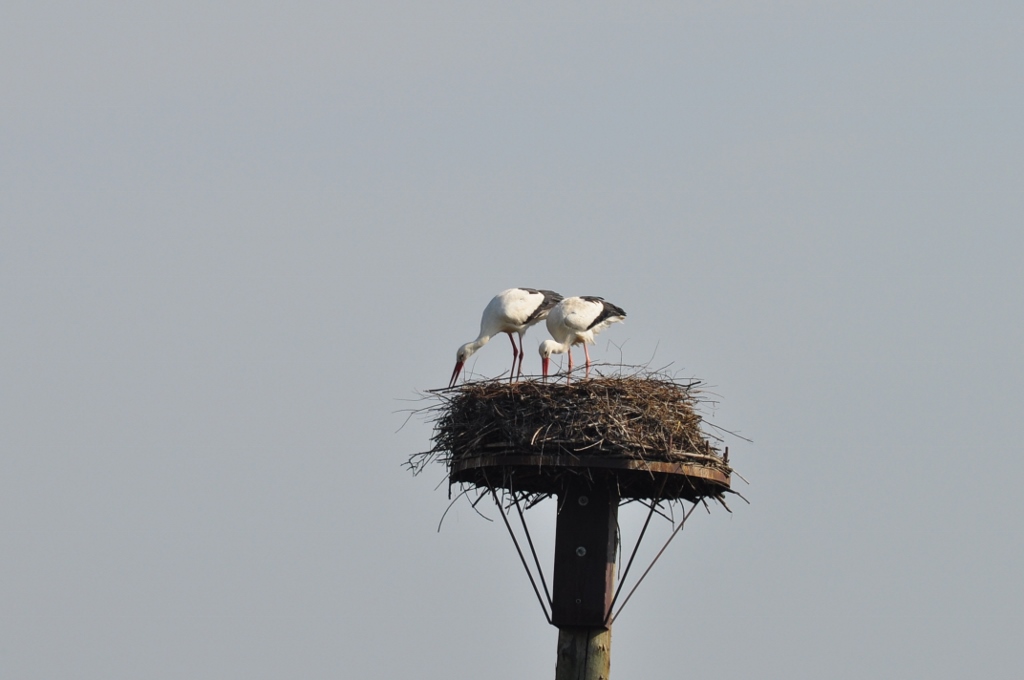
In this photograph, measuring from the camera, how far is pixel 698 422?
37.8 feet

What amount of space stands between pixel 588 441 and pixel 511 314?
4898 millimetres

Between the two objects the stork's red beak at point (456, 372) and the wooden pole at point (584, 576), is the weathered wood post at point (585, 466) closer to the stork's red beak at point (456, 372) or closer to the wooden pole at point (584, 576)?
the wooden pole at point (584, 576)

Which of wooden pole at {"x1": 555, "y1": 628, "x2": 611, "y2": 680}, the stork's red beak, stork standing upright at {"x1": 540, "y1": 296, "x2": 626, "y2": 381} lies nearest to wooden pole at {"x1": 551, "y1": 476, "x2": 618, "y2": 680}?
wooden pole at {"x1": 555, "y1": 628, "x2": 611, "y2": 680}

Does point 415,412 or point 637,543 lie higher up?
point 415,412

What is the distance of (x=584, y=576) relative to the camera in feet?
35.1

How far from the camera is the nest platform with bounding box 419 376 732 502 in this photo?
1074cm

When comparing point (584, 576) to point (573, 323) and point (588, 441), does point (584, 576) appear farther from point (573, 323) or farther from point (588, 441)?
point (573, 323)

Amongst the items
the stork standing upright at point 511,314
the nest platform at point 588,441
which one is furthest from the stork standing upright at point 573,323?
the nest platform at point 588,441

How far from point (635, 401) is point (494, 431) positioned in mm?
1038

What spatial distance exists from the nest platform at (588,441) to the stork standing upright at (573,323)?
3.18 meters

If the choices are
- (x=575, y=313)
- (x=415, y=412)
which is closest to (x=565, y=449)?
(x=415, y=412)

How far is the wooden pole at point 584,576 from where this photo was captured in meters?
10.5

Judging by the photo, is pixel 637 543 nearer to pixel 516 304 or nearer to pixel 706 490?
pixel 706 490

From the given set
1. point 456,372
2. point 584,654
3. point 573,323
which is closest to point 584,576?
point 584,654
